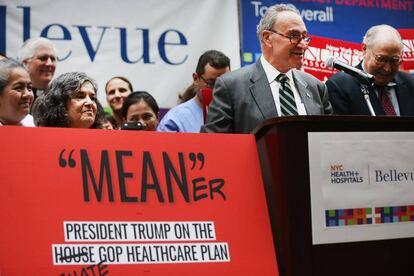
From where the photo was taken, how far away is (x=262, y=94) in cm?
313

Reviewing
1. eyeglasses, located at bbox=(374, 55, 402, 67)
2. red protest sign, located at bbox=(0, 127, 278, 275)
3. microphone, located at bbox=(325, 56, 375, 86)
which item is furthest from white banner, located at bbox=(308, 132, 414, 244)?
eyeglasses, located at bbox=(374, 55, 402, 67)

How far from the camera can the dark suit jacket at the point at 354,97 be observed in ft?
12.2

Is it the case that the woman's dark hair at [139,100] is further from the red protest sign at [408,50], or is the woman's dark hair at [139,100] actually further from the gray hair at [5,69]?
the red protest sign at [408,50]

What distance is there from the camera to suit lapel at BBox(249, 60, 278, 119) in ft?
10.1

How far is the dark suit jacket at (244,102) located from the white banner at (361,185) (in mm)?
690

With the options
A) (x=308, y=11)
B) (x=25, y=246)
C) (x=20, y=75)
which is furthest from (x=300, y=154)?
(x=308, y=11)

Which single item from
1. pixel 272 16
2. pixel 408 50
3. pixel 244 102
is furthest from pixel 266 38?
pixel 408 50

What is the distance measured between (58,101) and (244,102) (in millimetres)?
876

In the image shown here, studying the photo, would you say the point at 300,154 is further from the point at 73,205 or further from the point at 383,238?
the point at 73,205

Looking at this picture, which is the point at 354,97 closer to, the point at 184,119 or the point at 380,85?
the point at 380,85

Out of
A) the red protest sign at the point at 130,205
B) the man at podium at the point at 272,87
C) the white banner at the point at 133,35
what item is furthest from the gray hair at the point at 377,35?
the red protest sign at the point at 130,205

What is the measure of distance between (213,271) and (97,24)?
11.3 ft

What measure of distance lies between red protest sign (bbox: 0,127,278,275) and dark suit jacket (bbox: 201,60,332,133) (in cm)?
64

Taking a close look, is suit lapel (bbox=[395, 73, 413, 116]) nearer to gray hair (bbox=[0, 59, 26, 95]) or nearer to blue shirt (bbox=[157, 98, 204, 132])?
blue shirt (bbox=[157, 98, 204, 132])
